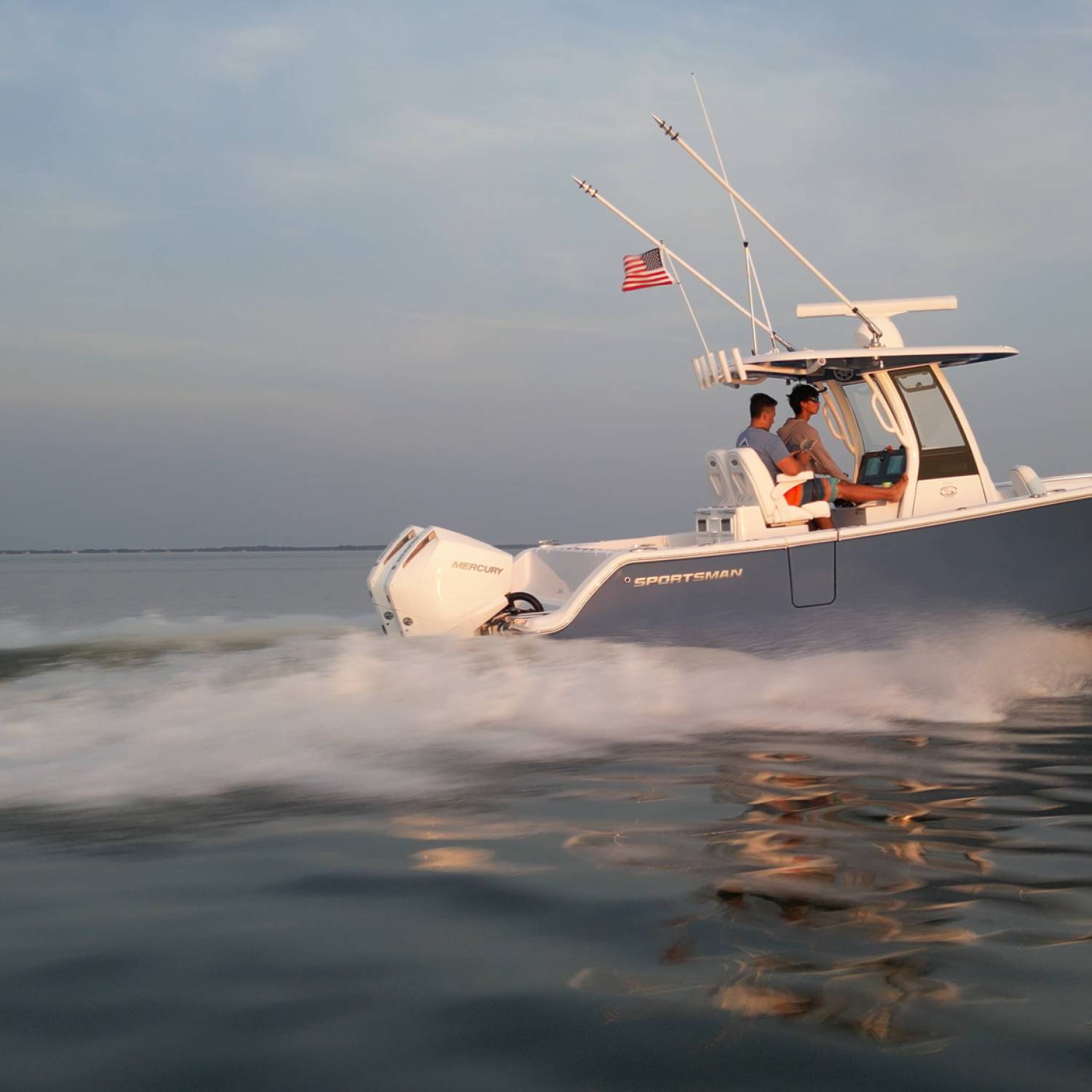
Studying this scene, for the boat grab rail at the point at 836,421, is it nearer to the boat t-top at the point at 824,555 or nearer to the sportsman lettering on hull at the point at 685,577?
the boat t-top at the point at 824,555

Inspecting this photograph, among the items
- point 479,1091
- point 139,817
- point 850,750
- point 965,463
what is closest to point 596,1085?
point 479,1091

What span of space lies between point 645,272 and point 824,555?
363 cm

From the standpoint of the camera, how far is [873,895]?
123 inches

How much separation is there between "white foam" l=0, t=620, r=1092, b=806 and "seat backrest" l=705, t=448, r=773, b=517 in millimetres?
1350

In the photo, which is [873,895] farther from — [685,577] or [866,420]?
[866,420]

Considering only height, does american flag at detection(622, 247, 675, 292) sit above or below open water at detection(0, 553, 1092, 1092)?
above

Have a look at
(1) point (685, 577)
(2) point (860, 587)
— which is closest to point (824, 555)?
(2) point (860, 587)

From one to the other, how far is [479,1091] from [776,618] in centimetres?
604

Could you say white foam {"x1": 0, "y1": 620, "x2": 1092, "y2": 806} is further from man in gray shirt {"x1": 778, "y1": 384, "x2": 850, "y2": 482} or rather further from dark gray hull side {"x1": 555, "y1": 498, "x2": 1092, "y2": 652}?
man in gray shirt {"x1": 778, "y1": 384, "x2": 850, "y2": 482}

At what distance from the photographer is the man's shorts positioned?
8.62 metres

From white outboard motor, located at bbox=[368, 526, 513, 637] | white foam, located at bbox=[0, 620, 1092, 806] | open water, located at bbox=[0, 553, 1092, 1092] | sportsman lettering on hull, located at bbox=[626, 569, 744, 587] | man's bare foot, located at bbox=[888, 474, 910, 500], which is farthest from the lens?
man's bare foot, located at bbox=[888, 474, 910, 500]

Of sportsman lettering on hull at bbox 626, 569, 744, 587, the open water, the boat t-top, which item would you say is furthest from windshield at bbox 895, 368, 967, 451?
the open water

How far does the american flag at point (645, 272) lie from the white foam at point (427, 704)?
13.0 feet

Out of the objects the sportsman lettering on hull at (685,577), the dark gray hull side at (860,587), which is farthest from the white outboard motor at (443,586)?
the sportsman lettering on hull at (685,577)
